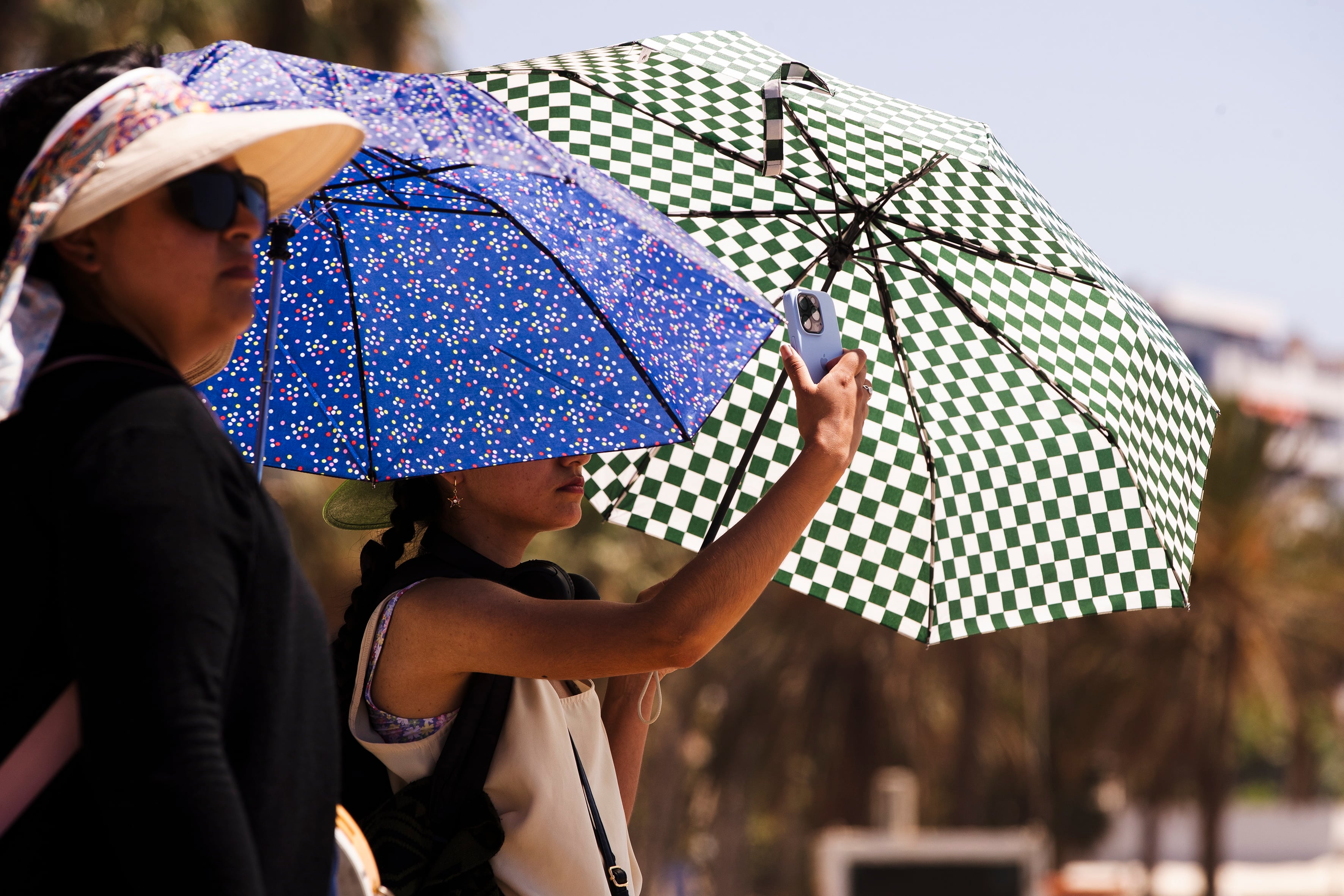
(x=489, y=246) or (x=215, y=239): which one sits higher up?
(x=215, y=239)

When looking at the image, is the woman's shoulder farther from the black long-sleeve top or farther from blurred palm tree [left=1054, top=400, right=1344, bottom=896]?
blurred palm tree [left=1054, top=400, right=1344, bottom=896]

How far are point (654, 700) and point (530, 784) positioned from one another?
0.69 m

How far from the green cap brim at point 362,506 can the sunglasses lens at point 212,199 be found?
52.1 inches

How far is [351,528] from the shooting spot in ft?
10.00

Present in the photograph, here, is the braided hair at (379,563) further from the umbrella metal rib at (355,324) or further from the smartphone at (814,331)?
the smartphone at (814,331)

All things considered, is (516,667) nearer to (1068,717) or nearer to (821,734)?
(821,734)

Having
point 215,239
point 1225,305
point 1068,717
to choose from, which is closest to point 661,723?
point 1068,717

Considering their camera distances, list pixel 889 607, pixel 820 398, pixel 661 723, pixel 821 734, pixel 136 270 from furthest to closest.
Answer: pixel 661 723, pixel 821 734, pixel 889 607, pixel 820 398, pixel 136 270

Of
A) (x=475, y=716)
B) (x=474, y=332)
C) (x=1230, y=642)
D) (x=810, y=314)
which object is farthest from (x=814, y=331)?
(x=1230, y=642)

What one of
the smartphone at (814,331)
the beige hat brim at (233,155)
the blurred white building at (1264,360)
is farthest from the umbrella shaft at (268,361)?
the blurred white building at (1264,360)

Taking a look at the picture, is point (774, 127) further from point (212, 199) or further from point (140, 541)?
point (140, 541)

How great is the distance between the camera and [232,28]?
45.9 ft

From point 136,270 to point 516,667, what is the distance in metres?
0.95

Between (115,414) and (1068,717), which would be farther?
(1068,717)
